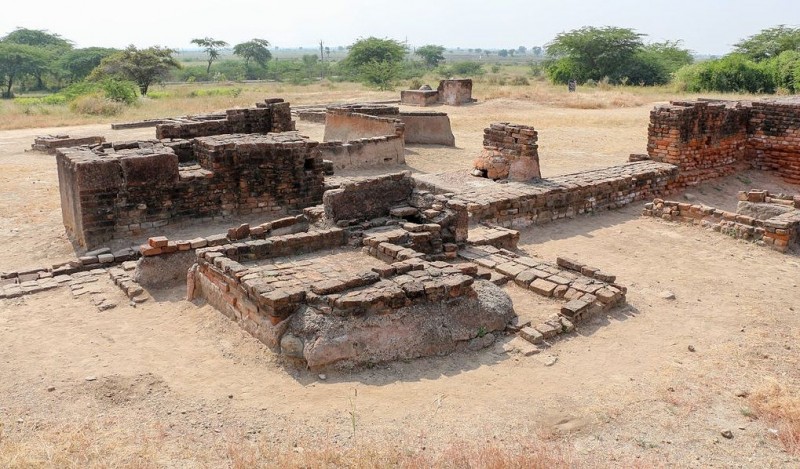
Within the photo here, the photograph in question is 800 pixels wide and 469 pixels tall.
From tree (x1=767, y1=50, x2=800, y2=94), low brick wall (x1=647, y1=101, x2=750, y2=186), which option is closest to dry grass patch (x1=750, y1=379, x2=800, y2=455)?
low brick wall (x1=647, y1=101, x2=750, y2=186)

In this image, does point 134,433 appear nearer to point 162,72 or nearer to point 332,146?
point 332,146

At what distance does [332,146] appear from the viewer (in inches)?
545

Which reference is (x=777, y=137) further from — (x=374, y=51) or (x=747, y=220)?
(x=374, y=51)

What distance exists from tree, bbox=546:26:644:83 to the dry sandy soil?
3574cm

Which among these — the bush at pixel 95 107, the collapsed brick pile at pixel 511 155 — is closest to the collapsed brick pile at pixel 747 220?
the collapsed brick pile at pixel 511 155

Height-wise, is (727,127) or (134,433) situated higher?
(727,127)

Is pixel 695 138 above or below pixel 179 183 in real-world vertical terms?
above

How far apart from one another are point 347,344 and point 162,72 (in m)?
37.2

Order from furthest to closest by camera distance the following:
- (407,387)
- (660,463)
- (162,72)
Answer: (162,72)
(407,387)
(660,463)

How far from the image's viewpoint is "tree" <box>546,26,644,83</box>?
41438 mm

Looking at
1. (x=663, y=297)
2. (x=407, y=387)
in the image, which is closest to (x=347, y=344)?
(x=407, y=387)

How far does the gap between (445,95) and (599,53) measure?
19.7 m

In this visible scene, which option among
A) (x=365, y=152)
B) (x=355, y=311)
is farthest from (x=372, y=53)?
(x=355, y=311)

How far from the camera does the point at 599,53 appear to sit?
4234cm
